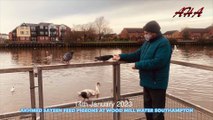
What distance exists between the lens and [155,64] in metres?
3.08

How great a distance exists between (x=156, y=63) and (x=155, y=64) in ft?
0.06

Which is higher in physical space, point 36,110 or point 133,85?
point 36,110

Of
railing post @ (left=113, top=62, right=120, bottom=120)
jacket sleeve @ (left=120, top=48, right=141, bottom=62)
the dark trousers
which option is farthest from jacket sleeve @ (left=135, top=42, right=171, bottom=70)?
railing post @ (left=113, top=62, right=120, bottom=120)

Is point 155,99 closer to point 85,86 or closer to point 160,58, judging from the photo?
point 160,58

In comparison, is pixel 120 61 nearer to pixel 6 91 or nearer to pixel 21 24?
pixel 6 91

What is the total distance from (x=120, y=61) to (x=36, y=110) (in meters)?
1.40

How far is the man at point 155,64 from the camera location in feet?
10.2

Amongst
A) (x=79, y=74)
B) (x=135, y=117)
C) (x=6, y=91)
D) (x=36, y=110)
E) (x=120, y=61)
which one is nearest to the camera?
(x=36, y=110)

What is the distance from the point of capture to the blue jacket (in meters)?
3.10

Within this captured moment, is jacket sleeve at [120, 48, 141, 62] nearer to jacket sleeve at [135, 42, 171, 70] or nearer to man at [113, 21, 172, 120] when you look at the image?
man at [113, 21, 172, 120]

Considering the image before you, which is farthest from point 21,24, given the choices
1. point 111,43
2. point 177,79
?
point 177,79

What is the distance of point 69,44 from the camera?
8631cm

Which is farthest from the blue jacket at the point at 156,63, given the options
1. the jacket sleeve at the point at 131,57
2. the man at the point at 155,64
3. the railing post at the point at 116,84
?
the railing post at the point at 116,84

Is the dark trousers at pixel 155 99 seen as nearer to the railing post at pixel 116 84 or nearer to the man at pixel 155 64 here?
the man at pixel 155 64
